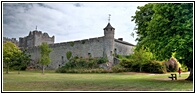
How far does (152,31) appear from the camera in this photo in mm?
17688

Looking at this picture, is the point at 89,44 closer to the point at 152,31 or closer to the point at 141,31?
the point at 141,31

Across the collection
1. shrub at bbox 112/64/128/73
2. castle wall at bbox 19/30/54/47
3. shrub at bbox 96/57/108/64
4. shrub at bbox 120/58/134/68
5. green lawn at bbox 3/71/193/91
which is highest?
castle wall at bbox 19/30/54/47

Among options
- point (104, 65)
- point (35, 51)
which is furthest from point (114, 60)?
point (35, 51)

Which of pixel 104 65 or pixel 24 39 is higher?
pixel 24 39

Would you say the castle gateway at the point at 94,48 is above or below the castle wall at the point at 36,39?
below

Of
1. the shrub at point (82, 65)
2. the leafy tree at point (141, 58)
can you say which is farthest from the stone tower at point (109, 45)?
the leafy tree at point (141, 58)

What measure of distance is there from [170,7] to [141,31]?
5547 mm

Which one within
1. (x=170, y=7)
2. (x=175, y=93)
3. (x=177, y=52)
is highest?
(x=170, y=7)

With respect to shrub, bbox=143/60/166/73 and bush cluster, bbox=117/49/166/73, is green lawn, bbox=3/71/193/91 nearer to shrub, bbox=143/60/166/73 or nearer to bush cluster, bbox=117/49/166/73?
bush cluster, bbox=117/49/166/73

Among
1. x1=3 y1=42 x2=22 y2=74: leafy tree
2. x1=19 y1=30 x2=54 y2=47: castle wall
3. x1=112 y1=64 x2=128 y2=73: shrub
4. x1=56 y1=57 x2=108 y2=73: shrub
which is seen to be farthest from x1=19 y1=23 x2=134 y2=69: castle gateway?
x1=3 y1=42 x2=22 y2=74: leafy tree

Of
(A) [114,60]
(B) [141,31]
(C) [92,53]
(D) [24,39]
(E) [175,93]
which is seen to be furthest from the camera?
(D) [24,39]

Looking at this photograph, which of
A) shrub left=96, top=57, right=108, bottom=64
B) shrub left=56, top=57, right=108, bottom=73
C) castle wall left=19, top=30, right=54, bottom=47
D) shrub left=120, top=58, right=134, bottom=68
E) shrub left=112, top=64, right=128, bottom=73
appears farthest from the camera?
castle wall left=19, top=30, right=54, bottom=47

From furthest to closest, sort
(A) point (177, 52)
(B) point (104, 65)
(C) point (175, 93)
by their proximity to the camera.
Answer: (B) point (104, 65)
(A) point (177, 52)
(C) point (175, 93)

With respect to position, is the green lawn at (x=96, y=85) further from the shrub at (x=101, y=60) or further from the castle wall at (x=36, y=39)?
the castle wall at (x=36, y=39)
